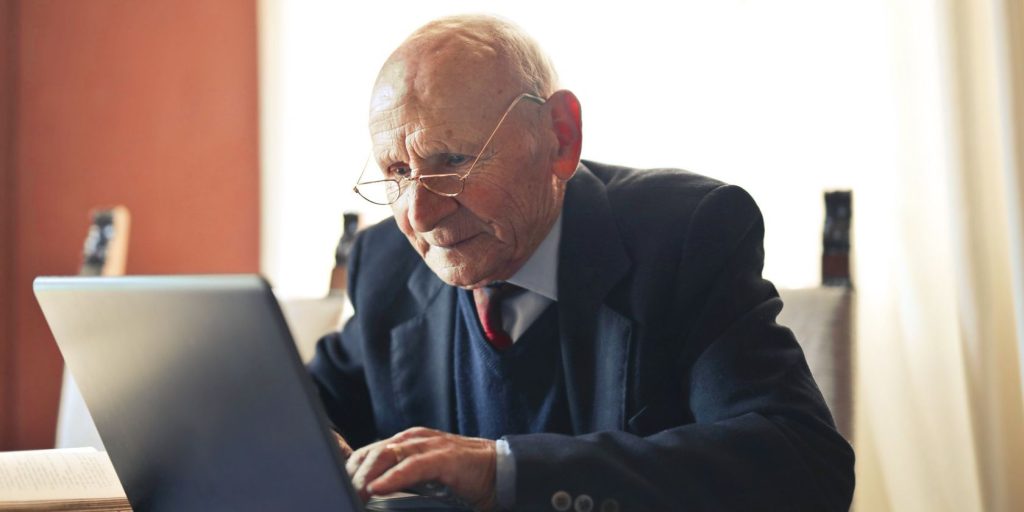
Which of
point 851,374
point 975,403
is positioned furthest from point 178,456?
point 975,403

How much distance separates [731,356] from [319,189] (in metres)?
2.43

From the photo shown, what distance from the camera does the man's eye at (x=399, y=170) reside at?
133 cm

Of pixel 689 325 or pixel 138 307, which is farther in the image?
pixel 689 325

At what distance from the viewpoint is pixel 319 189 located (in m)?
3.43

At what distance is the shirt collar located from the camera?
1.40m

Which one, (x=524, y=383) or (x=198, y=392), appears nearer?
(x=198, y=392)

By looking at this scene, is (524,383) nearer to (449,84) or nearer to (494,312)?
(494,312)

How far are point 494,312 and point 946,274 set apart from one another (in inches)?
43.5

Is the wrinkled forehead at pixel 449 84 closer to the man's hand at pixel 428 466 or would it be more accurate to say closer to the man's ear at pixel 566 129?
the man's ear at pixel 566 129

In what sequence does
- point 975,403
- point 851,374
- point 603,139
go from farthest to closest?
point 603,139
point 975,403
point 851,374

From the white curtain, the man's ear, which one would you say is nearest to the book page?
the man's ear

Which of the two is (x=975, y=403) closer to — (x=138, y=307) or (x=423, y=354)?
(x=423, y=354)

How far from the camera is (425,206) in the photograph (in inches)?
50.9

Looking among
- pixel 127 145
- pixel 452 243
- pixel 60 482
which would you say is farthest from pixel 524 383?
pixel 127 145
